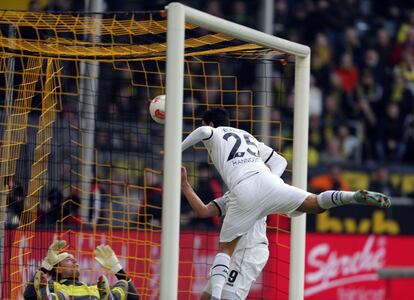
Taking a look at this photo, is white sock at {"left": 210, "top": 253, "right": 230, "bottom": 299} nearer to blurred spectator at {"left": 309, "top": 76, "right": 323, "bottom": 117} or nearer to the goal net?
the goal net

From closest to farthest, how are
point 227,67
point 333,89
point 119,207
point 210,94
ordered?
point 119,207, point 210,94, point 227,67, point 333,89

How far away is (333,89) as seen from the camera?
17250 millimetres

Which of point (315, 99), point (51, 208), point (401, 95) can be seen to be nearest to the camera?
point (51, 208)

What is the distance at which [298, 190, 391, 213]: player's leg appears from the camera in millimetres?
7855

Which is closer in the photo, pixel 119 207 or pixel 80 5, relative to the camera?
pixel 119 207

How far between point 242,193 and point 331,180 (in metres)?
6.61

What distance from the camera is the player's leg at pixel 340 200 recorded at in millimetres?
7855

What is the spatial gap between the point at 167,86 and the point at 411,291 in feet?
26.9

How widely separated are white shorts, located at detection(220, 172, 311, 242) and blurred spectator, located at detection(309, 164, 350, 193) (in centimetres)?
623

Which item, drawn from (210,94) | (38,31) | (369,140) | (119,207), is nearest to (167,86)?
(38,31)

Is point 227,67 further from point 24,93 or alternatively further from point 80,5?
point 24,93

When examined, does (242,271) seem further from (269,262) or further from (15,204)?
(269,262)

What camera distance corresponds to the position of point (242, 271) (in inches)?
346

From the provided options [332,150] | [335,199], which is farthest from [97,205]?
[332,150]
